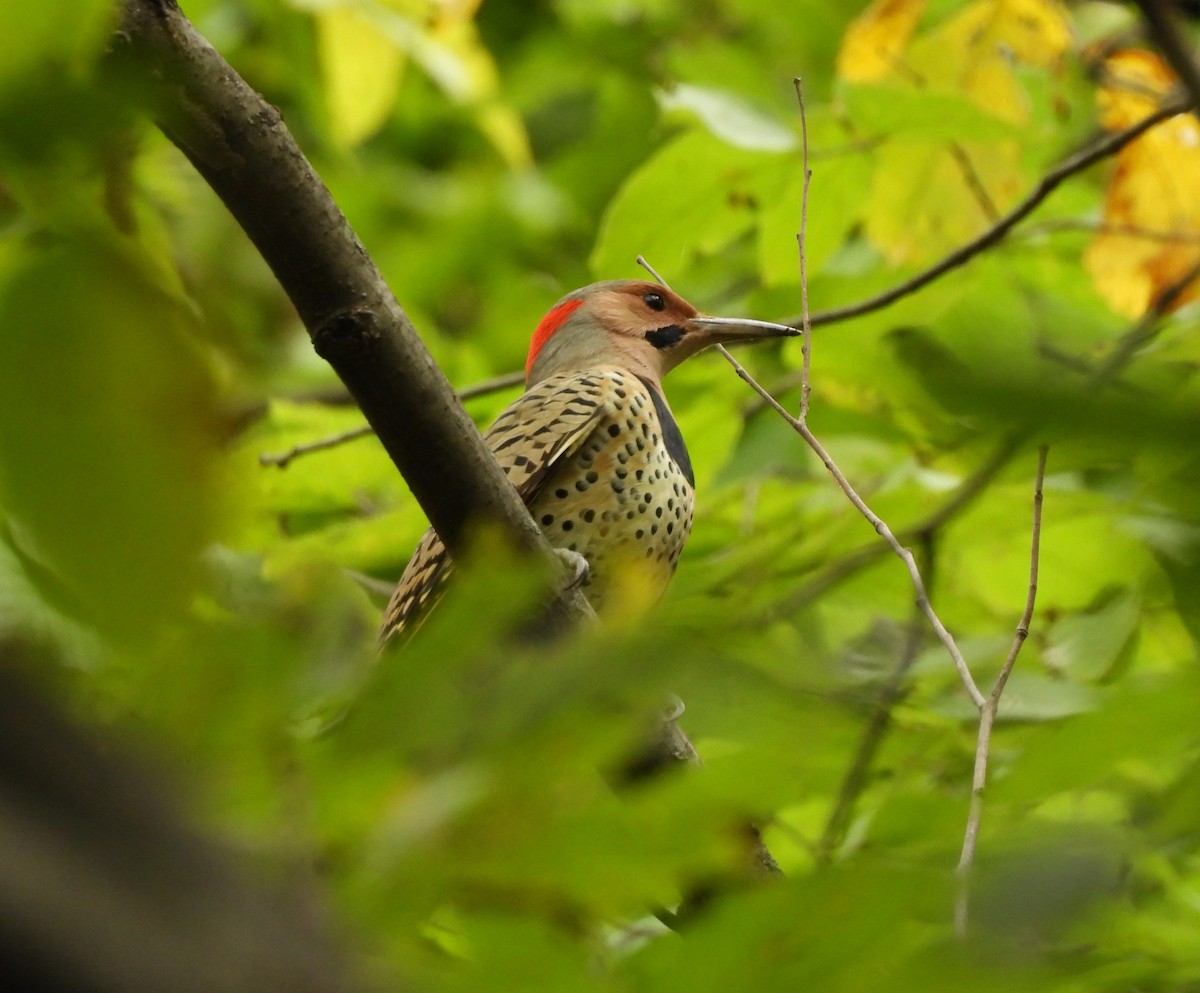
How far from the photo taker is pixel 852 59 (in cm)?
471

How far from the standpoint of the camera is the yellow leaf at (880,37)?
472 centimetres

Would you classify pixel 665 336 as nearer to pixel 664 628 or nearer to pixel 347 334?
pixel 347 334

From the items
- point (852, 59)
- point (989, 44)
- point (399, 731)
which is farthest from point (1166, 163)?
point (399, 731)

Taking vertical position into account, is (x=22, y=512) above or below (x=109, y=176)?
below

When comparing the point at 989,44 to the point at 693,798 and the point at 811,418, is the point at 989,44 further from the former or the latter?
the point at 693,798

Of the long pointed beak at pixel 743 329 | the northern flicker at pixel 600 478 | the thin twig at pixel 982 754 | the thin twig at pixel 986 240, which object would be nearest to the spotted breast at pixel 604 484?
the northern flicker at pixel 600 478

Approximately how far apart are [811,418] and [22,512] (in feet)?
11.9

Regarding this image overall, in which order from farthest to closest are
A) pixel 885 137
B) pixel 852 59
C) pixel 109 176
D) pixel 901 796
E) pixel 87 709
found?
1. pixel 852 59
2. pixel 885 137
3. pixel 901 796
4. pixel 109 176
5. pixel 87 709

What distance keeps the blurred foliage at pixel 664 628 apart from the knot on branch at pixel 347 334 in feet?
0.64

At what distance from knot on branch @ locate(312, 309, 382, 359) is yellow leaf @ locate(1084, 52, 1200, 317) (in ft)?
8.88

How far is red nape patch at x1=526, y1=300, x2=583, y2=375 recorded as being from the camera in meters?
5.08

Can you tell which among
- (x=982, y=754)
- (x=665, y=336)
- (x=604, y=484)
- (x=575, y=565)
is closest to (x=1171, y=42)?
(x=982, y=754)

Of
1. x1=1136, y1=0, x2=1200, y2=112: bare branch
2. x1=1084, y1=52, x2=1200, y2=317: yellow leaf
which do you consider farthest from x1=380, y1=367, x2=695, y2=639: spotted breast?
x1=1136, y1=0, x2=1200, y2=112: bare branch

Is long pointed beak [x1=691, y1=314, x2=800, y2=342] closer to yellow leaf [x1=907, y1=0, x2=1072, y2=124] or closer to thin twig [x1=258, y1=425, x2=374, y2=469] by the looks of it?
yellow leaf [x1=907, y1=0, x2=1072, y2=124]
